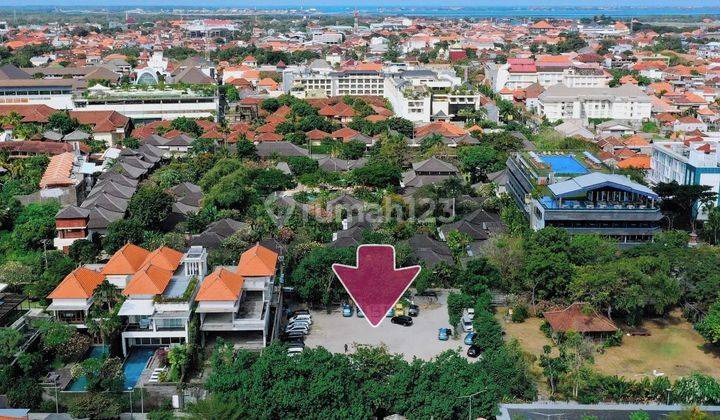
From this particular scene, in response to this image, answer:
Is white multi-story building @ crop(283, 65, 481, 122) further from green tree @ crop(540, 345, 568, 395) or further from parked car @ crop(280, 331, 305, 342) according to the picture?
green tree @ crop(540, 345, 568, 395)

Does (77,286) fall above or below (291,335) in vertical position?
above

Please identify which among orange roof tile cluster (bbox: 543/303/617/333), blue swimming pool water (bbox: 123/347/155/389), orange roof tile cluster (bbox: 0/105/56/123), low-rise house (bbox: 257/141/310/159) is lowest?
blue swimming pool water (bbox: 123/347/155/389)

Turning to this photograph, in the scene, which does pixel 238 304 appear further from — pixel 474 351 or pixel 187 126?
pixel 187 126

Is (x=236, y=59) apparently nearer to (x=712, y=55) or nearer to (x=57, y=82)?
(x=57, y=82)

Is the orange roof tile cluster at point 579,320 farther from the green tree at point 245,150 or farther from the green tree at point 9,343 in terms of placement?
the green tree at point 245,150

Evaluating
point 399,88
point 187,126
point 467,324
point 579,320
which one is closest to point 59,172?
point 187,126

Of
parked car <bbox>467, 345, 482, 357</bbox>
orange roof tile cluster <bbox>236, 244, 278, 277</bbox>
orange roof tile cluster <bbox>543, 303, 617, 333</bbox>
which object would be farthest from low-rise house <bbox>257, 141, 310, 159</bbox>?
parked car <bbox>467, 345, 482, 357</bbox>

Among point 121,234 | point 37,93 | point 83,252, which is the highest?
point 37,93
